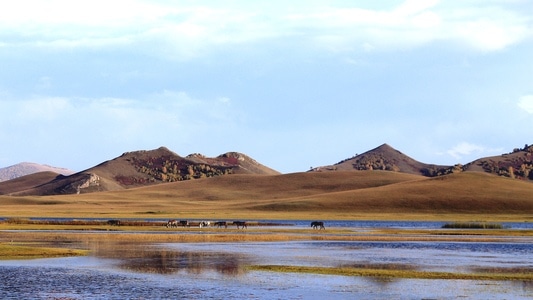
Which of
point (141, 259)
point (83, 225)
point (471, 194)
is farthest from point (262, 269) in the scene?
point (471, 194)

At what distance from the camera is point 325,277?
3925 centimetres

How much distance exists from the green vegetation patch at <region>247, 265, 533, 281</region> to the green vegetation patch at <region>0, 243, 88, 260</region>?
13.3 metres

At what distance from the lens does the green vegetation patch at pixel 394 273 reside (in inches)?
1539

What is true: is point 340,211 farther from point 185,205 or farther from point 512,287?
point 512,287

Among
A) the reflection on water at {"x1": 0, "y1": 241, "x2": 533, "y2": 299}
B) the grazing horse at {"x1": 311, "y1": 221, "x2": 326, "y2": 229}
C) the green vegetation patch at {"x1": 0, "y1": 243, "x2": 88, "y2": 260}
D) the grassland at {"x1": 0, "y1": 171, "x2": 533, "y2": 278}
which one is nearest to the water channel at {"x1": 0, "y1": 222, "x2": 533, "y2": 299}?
the reflection on water at {"x1": 0, "y1": 241, "x2": 533, "y2": 299}

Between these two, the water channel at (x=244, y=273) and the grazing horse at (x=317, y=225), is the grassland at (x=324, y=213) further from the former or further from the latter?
the water channel at (x=244, y=273)

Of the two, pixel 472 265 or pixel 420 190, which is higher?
pixel 420 190

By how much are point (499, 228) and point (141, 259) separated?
56035 mm

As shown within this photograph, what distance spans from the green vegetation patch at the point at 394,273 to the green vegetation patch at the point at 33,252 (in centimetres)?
1331

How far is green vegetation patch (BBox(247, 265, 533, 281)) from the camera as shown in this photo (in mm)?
39094

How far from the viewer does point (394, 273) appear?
1606 inches

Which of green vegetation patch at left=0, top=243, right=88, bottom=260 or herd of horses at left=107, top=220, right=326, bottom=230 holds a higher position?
herd of horses at left=107, top=220, right=326, bottom=230

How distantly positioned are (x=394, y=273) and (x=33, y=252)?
22.0m

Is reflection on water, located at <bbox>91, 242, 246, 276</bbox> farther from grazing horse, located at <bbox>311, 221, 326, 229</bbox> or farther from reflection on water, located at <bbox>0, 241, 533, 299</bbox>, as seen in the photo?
grazing horse, located at <bbox>311, 221, 326, 229</bbox>
